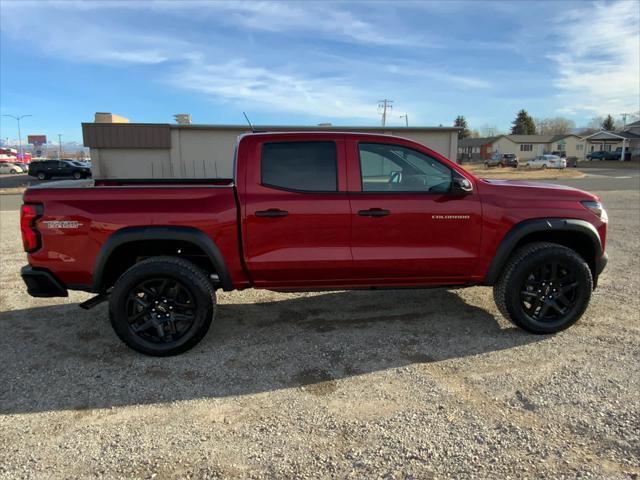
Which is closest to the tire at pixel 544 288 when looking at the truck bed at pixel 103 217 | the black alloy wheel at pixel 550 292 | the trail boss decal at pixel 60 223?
the black alloy wheel at pixel 550 292

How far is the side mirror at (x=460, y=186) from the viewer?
402 centimetres

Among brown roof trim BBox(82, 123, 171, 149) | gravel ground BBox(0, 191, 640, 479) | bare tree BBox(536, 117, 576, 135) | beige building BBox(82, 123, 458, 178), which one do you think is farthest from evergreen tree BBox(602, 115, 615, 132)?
gravel ground BBox(0, 191, 640, 479)

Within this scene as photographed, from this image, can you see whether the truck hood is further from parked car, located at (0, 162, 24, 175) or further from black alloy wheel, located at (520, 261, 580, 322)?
parked car, located at (0, 162, 24, 175)

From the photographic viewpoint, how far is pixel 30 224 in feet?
12.2

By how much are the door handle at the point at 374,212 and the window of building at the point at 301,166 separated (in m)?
0.32

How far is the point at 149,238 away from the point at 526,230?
3.29m

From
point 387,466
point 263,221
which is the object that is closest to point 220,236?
point 263,221

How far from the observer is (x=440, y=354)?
396 centimetres

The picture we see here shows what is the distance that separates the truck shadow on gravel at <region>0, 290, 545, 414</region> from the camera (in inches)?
135

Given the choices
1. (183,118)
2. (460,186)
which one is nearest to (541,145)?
(183,118)

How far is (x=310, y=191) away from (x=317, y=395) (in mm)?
1693

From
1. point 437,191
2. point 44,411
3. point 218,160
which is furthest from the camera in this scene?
point 218,160

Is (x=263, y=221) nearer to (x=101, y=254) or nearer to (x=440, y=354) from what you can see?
(x=101, y=254)

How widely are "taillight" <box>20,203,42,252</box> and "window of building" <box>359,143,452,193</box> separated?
2.74 metres
